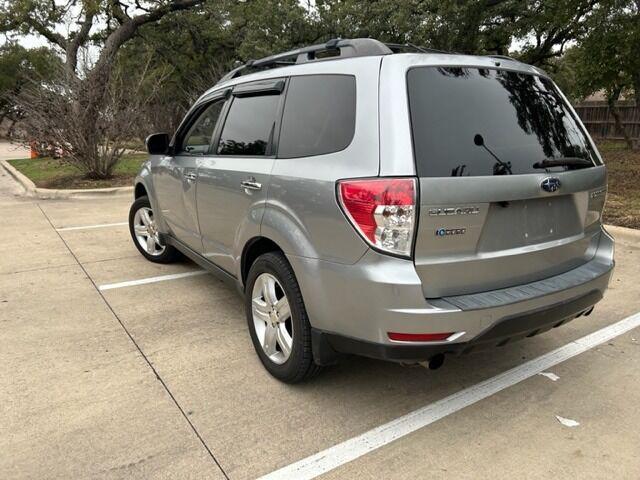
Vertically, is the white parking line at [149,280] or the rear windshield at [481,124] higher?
the rear windshield at [481,124]

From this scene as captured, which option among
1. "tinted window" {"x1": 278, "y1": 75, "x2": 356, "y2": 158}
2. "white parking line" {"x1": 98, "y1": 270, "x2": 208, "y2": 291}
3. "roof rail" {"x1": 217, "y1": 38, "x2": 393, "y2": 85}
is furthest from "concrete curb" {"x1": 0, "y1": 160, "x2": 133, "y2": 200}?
"tinted window" {"x1": 278, "y1": 75, "x2": 356, "y2": 158}

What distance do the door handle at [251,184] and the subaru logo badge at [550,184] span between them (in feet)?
5.13

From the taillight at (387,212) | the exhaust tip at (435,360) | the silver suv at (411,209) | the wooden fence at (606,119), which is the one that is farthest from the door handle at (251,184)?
the wooden fence at (606,119)

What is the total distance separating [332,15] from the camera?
16438 millimetres

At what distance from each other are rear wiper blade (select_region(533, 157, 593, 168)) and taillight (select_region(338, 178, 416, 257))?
2.61ft

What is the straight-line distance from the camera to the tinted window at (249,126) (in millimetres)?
3346

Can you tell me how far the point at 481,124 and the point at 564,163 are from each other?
552 millimetres

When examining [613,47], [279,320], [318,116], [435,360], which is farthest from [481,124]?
[613,47]

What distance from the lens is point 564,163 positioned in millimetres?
2822

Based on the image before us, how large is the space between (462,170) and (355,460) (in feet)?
4.74

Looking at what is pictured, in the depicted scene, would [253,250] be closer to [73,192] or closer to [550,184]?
[550,184]

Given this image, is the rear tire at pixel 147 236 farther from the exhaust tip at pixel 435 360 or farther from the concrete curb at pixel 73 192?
the concrete curb at pixel 73 192

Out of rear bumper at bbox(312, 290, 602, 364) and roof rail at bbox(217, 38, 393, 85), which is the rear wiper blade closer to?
rear bumper at bbox(312, 290, 602, 364)

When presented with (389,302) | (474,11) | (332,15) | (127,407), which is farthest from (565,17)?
(127,407)
